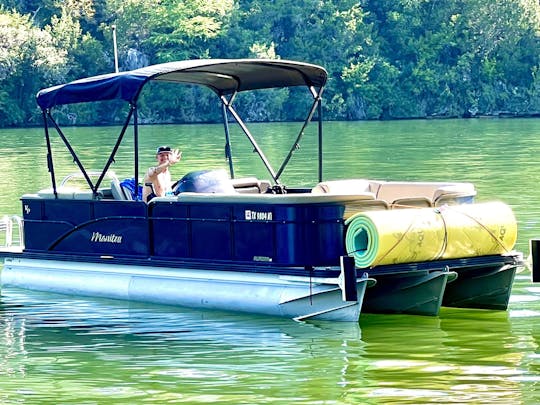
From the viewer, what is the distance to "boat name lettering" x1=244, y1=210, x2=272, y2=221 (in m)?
13.1

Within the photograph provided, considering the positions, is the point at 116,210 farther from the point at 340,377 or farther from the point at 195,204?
the point at 340,377

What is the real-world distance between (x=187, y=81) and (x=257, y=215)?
9.96ft

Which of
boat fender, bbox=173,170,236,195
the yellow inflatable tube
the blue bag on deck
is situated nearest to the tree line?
the blue bag on deck

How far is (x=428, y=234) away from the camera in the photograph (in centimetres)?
1295

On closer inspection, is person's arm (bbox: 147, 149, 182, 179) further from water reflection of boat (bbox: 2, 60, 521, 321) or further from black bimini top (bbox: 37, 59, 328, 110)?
black bimini top (bbox: 37, 59, 328, 110)

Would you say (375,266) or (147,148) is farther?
(147,148)

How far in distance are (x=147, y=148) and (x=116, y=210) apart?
3525cm

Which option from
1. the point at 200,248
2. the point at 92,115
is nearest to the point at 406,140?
the point at 92,115

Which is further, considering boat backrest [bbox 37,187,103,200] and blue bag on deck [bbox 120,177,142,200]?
boat backrest [bbox 37,187,103,200]

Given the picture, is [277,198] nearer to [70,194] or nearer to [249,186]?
[249,186]

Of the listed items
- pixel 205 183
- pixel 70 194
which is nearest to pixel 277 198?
pixel 205 183

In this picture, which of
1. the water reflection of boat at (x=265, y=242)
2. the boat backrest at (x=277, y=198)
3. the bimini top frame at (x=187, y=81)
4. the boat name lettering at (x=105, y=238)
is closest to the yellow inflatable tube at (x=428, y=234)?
the water reflection of boat at (x=265, y=242)

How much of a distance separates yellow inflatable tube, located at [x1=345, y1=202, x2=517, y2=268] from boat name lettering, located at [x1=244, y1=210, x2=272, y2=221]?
0.71 m

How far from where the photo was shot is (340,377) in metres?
11.4
